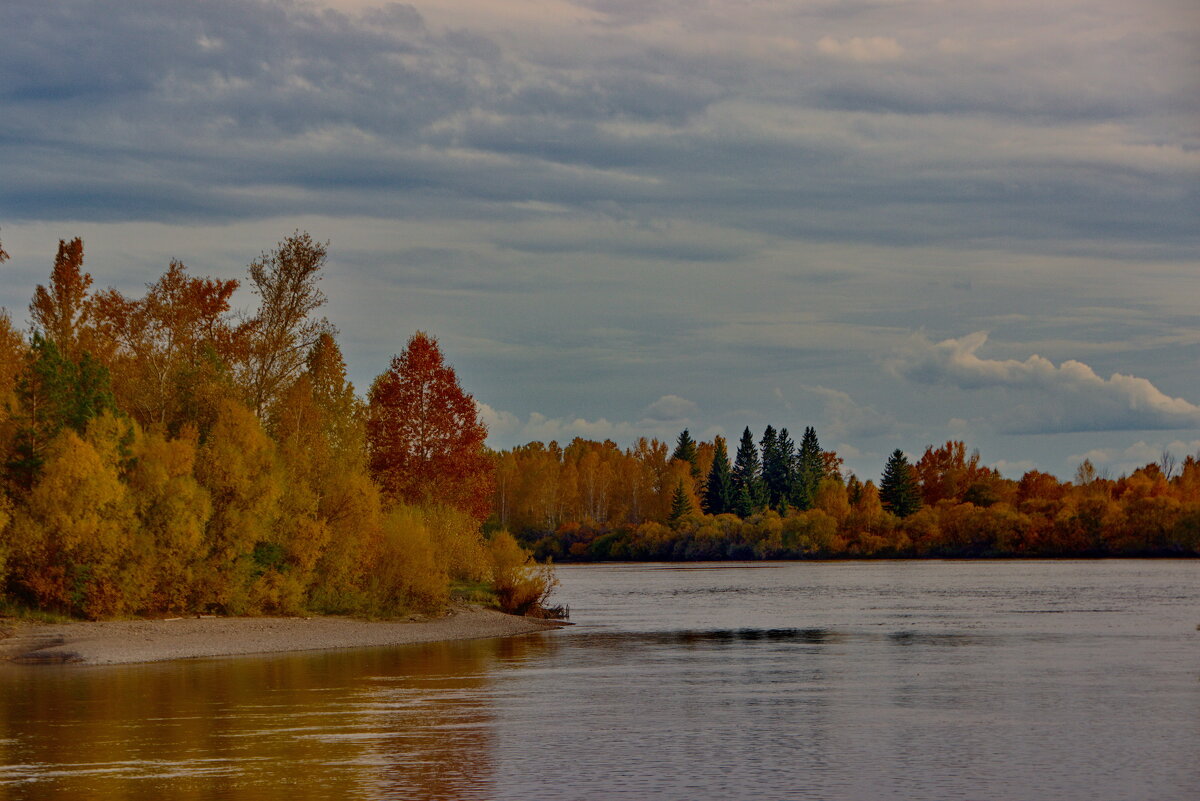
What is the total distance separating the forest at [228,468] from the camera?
182 ft

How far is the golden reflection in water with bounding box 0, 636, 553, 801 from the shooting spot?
25156mm

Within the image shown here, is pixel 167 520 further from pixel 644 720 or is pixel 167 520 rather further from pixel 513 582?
pixel 644 720

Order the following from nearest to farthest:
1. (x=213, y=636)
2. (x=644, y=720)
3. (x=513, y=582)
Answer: (x=644, y=720) < (x=213, y=636) < (x=513, y=582)

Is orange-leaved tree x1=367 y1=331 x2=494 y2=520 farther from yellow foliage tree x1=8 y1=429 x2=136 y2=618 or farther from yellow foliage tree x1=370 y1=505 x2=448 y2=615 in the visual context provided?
yellow foliage tree x1=8 y1=429 x2=136 y2=618

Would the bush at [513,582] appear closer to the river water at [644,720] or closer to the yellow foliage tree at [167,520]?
the river water at [644,720]

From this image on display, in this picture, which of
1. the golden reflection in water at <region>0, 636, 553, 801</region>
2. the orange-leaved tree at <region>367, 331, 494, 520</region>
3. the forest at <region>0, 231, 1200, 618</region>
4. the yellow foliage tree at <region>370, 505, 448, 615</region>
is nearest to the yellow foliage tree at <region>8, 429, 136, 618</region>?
the forest at <region>0, 231, 1200, 618</region>

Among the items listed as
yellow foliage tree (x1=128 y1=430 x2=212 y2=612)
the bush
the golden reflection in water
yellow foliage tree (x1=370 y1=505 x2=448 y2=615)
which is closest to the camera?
the golden reflection in water

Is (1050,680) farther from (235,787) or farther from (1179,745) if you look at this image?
(235,787)

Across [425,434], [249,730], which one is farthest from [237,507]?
[249,730]

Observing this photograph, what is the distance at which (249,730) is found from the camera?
3206cm

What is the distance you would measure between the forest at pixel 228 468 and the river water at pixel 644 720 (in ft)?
26.5

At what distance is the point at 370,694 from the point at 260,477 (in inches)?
937

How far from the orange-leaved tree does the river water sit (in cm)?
1400

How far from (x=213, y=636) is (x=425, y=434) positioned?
834 inches
